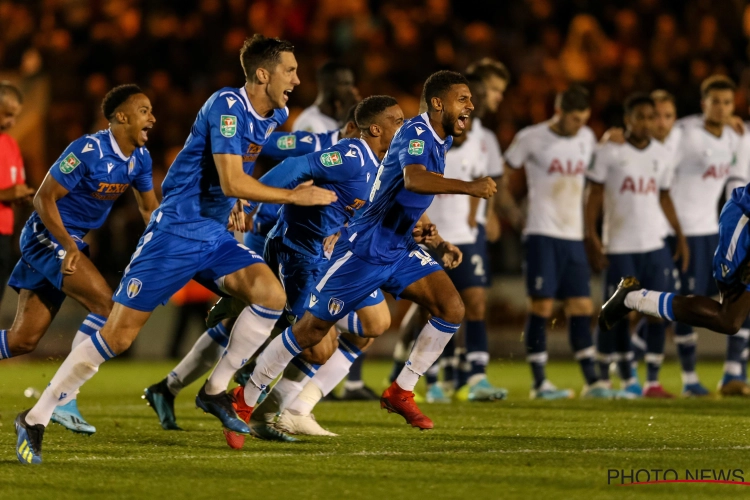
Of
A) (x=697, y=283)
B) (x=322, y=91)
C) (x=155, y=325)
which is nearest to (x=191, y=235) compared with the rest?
(x=322, y=91)

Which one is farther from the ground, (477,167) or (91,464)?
(477,167)

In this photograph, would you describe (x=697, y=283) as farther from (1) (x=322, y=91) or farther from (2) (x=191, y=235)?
(2) (x=191, y=235)

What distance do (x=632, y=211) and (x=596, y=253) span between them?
482 mm

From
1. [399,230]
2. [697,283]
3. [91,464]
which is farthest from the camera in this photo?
[697,283]

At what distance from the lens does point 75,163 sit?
285 inches

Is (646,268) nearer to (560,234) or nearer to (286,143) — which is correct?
(560,234)

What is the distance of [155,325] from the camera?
50.8 feet

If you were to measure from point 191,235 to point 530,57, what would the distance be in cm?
1091

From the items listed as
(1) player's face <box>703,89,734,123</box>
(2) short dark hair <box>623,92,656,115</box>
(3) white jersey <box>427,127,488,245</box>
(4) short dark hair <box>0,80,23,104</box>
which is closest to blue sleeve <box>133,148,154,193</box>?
(4) short dark hair <box>0,80,23,104</box>

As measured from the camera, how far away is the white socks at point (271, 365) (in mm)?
6770

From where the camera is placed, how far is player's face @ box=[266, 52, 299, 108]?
21.6 ft

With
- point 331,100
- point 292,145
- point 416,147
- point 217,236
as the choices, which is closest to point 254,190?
point 217,236

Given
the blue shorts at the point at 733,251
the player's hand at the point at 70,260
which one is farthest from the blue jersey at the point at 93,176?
the blue shorts at the point at 733,251

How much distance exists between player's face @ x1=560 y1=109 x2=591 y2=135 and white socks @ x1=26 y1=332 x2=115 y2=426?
543 cm
